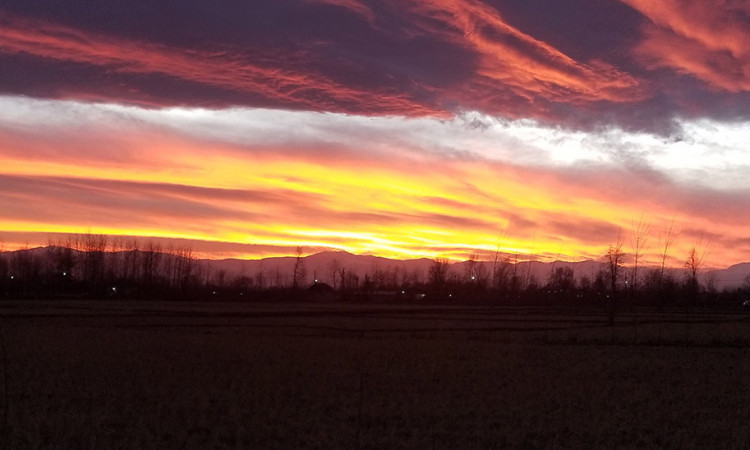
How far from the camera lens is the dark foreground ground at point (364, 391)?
15.7 m

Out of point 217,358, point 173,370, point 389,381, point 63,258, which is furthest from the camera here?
point 63,258

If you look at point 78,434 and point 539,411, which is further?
point 539,411

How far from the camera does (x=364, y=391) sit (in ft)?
73.2

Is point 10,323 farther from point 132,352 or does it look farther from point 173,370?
point 173,370

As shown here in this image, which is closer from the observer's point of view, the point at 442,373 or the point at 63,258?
the point at 442,373

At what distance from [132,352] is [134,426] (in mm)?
16823

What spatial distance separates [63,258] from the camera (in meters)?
181

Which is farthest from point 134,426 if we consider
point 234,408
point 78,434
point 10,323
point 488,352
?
point 10,323

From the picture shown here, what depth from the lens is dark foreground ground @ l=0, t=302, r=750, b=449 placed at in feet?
51.4

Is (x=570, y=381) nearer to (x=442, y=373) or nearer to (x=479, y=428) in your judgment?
(x=442, y=373)

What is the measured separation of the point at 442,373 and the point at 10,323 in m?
37.0

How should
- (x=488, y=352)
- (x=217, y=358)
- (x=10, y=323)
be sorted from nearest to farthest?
(x=217, y=358)
(x=488, y=352)
(x=10, y=323)

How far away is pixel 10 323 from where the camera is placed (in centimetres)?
4891

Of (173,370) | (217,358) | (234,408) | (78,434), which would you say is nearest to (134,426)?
(78,434)
